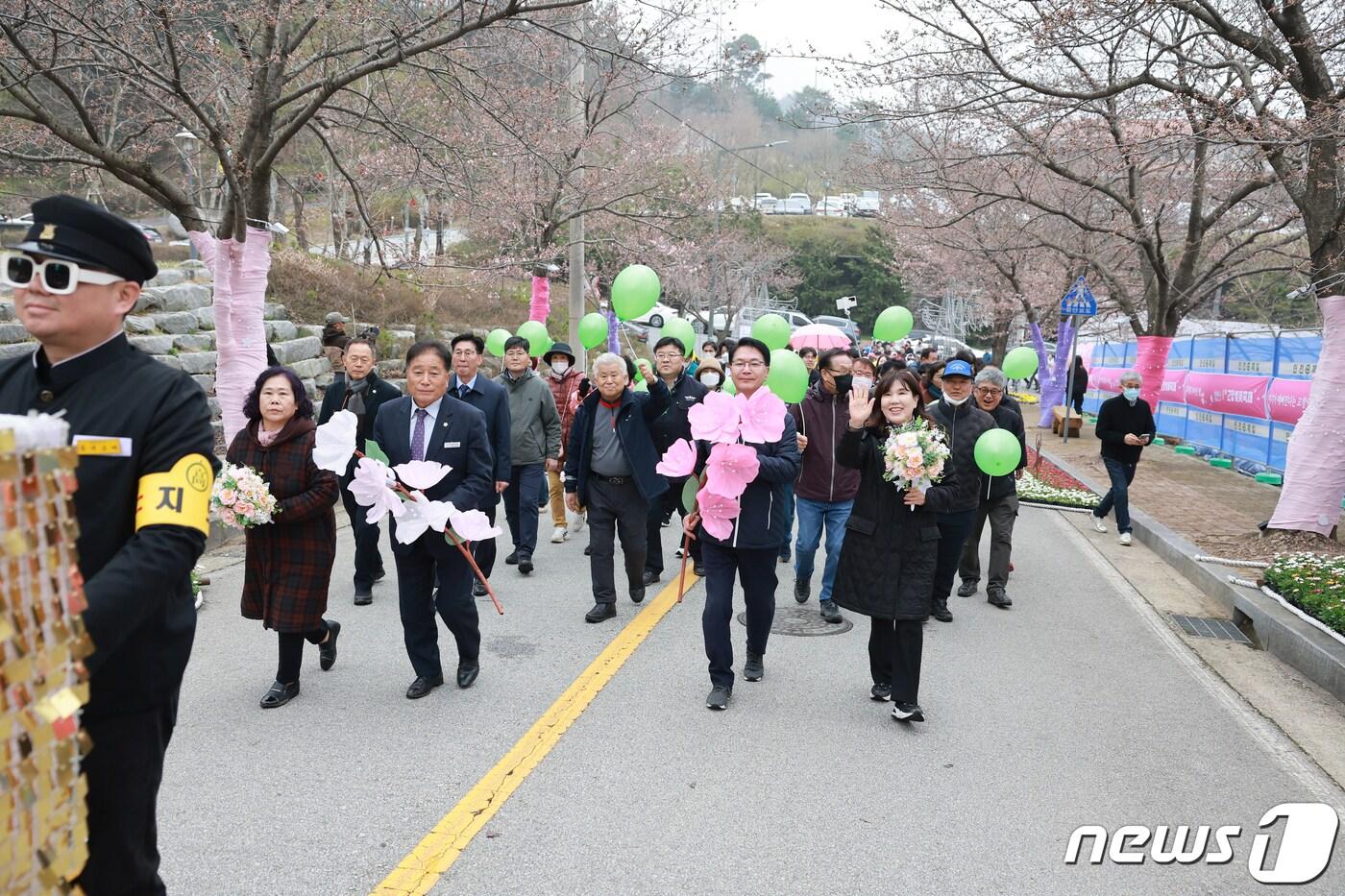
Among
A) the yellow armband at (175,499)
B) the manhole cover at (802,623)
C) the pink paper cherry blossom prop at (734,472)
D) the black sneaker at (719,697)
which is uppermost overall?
the yellow armband at (175,499)

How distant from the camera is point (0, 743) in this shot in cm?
155

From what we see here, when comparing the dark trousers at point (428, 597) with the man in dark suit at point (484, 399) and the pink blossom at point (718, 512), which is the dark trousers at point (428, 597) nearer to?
the pink blossom at point (718, 512)

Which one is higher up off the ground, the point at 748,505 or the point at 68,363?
the point at 68,363

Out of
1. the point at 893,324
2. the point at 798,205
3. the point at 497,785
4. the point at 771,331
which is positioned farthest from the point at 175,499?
the point at 798,205

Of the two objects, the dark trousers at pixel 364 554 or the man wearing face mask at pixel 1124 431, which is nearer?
the dark trousers at pixel 364 554

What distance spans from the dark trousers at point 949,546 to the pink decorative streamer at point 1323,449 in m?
4.16

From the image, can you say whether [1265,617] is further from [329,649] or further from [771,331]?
[329,649]

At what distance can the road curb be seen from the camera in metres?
5.76

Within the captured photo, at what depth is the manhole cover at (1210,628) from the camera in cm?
682

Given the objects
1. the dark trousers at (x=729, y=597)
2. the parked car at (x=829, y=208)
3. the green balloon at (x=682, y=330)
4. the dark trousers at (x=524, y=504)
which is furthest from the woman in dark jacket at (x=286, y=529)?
the parked car at (x=829, y=208)

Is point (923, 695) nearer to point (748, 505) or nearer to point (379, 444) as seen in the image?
point (748, 505)

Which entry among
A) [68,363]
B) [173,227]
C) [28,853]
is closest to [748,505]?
[68,363]

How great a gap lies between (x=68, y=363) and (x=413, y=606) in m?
3.01

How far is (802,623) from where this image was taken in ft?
22.0
